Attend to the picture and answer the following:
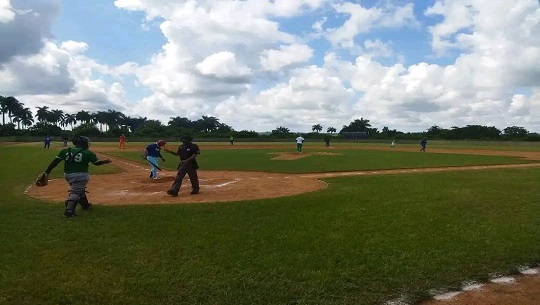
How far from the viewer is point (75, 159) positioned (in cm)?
920

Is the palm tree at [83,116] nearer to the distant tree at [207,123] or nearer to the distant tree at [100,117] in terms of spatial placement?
the distant tree at [100,117]

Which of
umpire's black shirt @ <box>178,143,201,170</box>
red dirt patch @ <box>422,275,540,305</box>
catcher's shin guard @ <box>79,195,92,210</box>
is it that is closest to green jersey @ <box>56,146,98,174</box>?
catcher's shin guard @ <box>79,195,92,210</box>

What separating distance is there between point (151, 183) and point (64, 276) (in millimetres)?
10394

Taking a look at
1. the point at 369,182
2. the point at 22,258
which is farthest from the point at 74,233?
the point at 369,182

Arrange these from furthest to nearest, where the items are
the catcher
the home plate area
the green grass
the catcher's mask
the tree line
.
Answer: the tree line
the green grass
the home plate area
the catcher's mask
the catcher

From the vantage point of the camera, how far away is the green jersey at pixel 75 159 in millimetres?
9164

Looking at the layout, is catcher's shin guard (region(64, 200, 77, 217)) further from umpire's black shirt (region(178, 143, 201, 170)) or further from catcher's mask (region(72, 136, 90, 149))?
umpire's black shirt (region(178, 143, 201, 170))

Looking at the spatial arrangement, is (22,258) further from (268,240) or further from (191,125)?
(191,125)

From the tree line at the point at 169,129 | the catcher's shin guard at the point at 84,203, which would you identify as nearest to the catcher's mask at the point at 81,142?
the catcher's shin guard at the point at 84,203

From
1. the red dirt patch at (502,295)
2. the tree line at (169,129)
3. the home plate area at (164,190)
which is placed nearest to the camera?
the red dirt patch at (502,295)

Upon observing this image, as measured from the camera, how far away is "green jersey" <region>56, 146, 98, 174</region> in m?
9.16

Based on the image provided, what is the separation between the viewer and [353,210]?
960 centimetres

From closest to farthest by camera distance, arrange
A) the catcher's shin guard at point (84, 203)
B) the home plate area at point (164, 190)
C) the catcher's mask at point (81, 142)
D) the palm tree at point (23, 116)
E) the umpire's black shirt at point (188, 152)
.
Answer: the catcher's mask at point (81, 142) < the catcher's shin guard at point (84, 203) < the home plate area at point (164, 190) < the umpire's black shirt at point (188, 152) < the palm tree at point (23, 116)

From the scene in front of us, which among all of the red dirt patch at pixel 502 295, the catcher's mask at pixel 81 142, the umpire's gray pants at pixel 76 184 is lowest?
the red dirt patch at pixel 502 295
